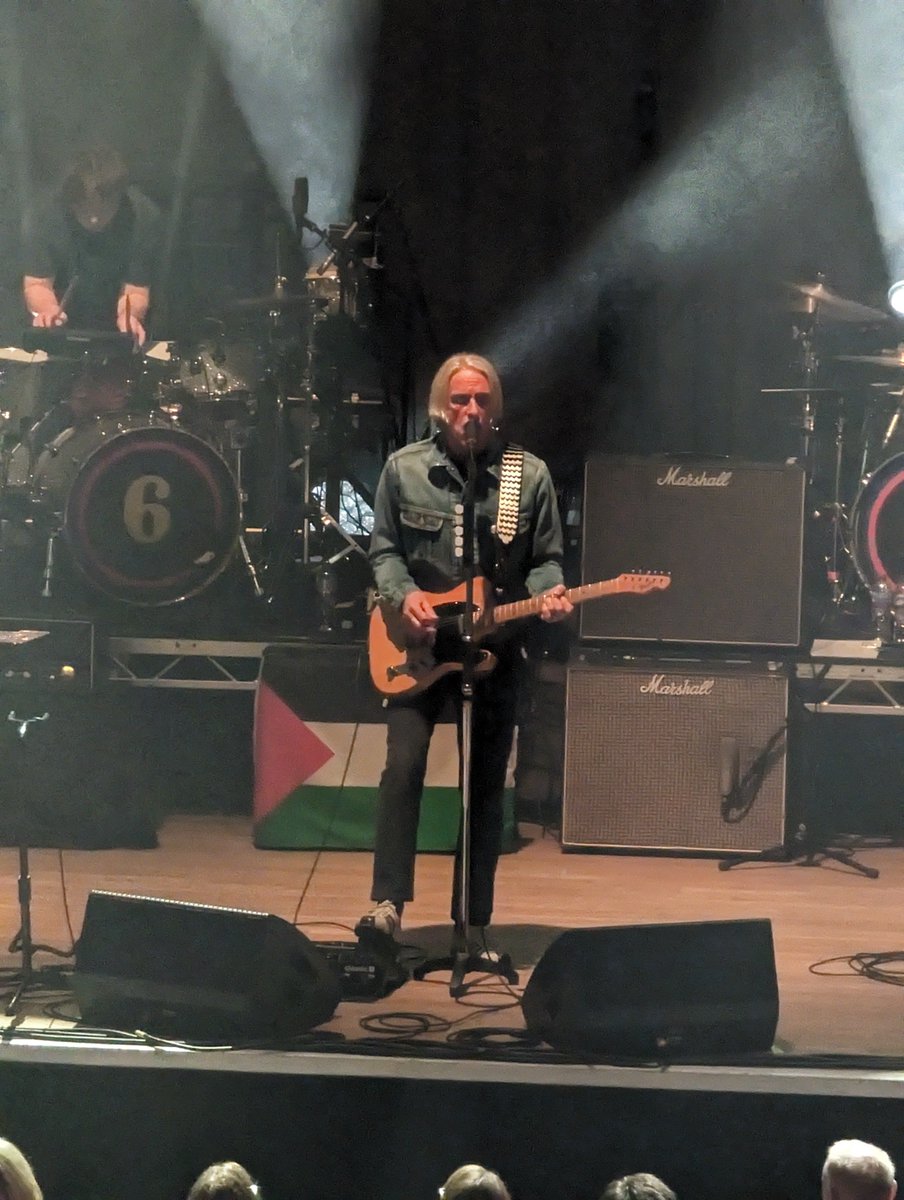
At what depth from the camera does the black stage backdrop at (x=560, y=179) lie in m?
6.12

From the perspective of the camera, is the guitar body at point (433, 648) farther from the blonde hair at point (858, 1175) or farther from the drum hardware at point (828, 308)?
the drum hardware at point (828, 308)

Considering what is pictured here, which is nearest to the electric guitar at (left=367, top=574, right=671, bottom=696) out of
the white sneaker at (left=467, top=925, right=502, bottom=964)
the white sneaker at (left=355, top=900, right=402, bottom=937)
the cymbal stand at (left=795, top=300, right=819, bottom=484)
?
the white sneaker at (left=355, top=900, right=402, bottom=937)

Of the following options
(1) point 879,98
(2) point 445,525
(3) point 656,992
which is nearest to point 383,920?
(3) point 656,992

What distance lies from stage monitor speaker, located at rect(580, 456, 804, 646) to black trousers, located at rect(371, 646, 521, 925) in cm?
142

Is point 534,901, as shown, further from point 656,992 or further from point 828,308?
point 828,308

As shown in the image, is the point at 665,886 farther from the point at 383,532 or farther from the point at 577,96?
the point at 577,96

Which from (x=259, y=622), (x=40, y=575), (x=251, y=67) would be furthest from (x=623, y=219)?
(x=40, y=575)

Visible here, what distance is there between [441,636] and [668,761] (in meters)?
1.64

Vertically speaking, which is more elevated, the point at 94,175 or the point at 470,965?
the point at 94,175

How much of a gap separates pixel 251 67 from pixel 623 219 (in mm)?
1701

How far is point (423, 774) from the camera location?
3689 millimetres

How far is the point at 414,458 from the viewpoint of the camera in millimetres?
3760

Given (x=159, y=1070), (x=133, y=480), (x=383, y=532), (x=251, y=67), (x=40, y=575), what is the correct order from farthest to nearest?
(x=251, y=67) → (x=40, y=575) → (x=133, y=480) → (x=383, y=532) → (x=159, y=1070)

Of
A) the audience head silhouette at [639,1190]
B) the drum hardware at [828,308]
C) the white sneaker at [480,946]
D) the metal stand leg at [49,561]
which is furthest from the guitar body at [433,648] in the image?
the drum hardware at [828,308]
